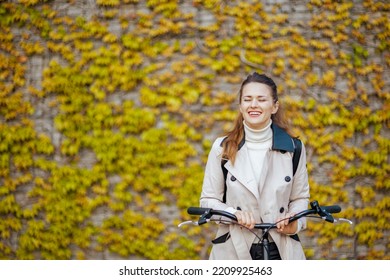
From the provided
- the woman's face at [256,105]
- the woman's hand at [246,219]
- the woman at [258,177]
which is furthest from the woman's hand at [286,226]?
the woman's face at [256,105]

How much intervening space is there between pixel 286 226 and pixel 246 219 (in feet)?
0.68

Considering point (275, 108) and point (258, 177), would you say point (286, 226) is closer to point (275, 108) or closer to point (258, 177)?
point (258, 177)

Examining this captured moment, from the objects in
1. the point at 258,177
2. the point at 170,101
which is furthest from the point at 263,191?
the point at 170,101

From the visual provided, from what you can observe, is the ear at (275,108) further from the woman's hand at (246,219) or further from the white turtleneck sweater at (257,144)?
the woman's hand at (246,219)

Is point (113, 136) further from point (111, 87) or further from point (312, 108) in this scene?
point (312, 108)

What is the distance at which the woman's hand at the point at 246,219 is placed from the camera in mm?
1656

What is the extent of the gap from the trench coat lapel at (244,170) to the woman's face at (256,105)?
13cm

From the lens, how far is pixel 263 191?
5.81ft

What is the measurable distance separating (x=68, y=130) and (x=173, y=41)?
3.28 feet

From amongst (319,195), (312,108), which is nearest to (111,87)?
(312,108)

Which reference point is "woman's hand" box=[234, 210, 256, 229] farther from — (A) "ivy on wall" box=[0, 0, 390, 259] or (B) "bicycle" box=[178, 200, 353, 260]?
(A) "ivy on wall" box=[0, 0, 390, 259]

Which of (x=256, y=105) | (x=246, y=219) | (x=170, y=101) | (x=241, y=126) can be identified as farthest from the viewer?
(x=170, y=101)

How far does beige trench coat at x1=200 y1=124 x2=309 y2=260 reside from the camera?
1765mm

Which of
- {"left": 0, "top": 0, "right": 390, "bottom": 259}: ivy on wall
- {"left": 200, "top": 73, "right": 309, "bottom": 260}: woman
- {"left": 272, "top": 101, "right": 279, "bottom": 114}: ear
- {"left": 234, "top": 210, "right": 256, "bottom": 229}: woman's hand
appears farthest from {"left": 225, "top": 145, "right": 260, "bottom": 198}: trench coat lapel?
{"left": 0, "top": 0, "right": 390, "bottom": 259}: ivy on wall
